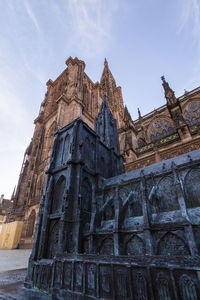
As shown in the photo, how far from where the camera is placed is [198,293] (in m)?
3.98

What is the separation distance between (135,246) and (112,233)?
63.7 inches

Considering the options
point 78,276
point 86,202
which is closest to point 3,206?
point 86,202

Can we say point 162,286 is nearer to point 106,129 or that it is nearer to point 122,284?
point 122,284

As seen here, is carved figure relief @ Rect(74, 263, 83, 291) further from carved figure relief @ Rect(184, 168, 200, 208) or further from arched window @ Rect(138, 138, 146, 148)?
arched window @ Rect(138, 138, 146, 148)

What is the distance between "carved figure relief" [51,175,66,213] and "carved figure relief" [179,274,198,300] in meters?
9.38

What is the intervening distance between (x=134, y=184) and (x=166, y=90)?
2169 cm

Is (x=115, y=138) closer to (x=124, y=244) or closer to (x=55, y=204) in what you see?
(x=55, y=204)

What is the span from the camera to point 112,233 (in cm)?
1030

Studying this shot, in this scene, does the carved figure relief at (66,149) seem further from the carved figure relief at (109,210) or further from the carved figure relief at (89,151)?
the carved figure relief at (109,210)

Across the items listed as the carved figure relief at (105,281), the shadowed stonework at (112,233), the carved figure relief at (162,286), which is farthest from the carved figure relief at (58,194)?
the carved figure relief at (162,286)

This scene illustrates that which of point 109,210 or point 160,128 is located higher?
point 160,128

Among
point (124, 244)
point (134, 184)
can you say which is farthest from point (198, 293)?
point (134, 184)

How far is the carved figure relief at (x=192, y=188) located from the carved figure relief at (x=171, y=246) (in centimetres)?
277

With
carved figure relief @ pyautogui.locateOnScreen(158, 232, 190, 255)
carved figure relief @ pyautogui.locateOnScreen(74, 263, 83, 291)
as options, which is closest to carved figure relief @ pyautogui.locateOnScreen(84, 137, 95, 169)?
carved figure relief @ pyautogui.locateOnScreen(158, 232, 190, 255)
